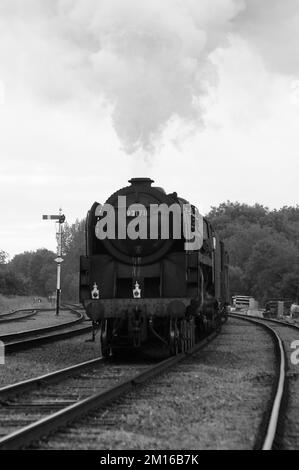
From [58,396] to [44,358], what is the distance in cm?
477

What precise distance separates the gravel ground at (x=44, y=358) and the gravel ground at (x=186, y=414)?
2190 mm

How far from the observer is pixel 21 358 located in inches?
490

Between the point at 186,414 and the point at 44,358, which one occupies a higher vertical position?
the point at 44,358

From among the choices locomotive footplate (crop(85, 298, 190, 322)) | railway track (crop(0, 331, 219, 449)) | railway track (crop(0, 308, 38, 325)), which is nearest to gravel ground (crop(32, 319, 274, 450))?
railway track (crop(0, 331, 219, 449))

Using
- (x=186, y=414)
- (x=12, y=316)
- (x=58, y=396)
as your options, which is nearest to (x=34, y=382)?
(x=58, y=396)

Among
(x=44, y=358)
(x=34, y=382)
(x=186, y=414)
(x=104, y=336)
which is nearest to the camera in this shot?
(x=186, y=414)

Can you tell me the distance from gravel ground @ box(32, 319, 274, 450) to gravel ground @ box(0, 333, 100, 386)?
7.19 feet

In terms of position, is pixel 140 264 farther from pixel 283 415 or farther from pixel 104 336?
pixel 283 415

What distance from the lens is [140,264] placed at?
1238cm

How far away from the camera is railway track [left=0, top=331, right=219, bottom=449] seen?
579 centimetres

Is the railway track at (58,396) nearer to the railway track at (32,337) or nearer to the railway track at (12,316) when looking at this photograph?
the railway track at (32,337)
